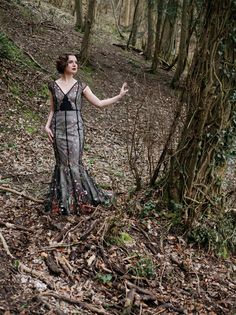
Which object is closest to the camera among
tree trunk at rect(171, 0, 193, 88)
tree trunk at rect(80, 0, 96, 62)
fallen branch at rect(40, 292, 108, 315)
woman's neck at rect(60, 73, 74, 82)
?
fallen branch at rect(40, 292, 108, 315)

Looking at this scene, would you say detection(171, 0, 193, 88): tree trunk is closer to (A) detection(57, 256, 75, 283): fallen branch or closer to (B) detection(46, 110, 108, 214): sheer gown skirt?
(B) detection(46, 110, 108, 214): sheer gown skirt

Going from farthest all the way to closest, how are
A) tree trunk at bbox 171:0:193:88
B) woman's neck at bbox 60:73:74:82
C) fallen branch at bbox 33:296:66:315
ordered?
tree trunk at bbox 171:0:193:88
woman's neck at bbox 60:73:74:82
fallen branch at bbox 33:296:66:315

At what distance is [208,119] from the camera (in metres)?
6.16

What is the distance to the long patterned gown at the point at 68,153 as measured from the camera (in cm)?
604

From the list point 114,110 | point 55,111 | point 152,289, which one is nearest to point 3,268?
point 152,289

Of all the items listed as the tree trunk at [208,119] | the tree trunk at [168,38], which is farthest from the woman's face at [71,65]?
the tree trunk at [168,38]

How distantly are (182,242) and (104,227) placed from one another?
123 centimetres

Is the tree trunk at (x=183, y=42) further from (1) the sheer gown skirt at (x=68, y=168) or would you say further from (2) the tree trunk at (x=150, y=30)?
(1) the sheer gown skirt at (x=68, y=168)

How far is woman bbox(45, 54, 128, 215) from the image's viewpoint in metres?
6.02

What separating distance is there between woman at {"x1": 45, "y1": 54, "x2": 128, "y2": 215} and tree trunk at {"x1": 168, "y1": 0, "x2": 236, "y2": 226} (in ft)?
3.85

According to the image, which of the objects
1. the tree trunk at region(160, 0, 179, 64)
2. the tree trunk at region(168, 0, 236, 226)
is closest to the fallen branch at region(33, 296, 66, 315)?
the tree trunk at region(168, 0, 236, 226)

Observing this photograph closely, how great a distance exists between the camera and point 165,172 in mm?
6848

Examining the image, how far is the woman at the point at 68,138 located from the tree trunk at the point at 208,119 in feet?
3.85

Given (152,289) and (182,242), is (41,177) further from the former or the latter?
(152,289)
